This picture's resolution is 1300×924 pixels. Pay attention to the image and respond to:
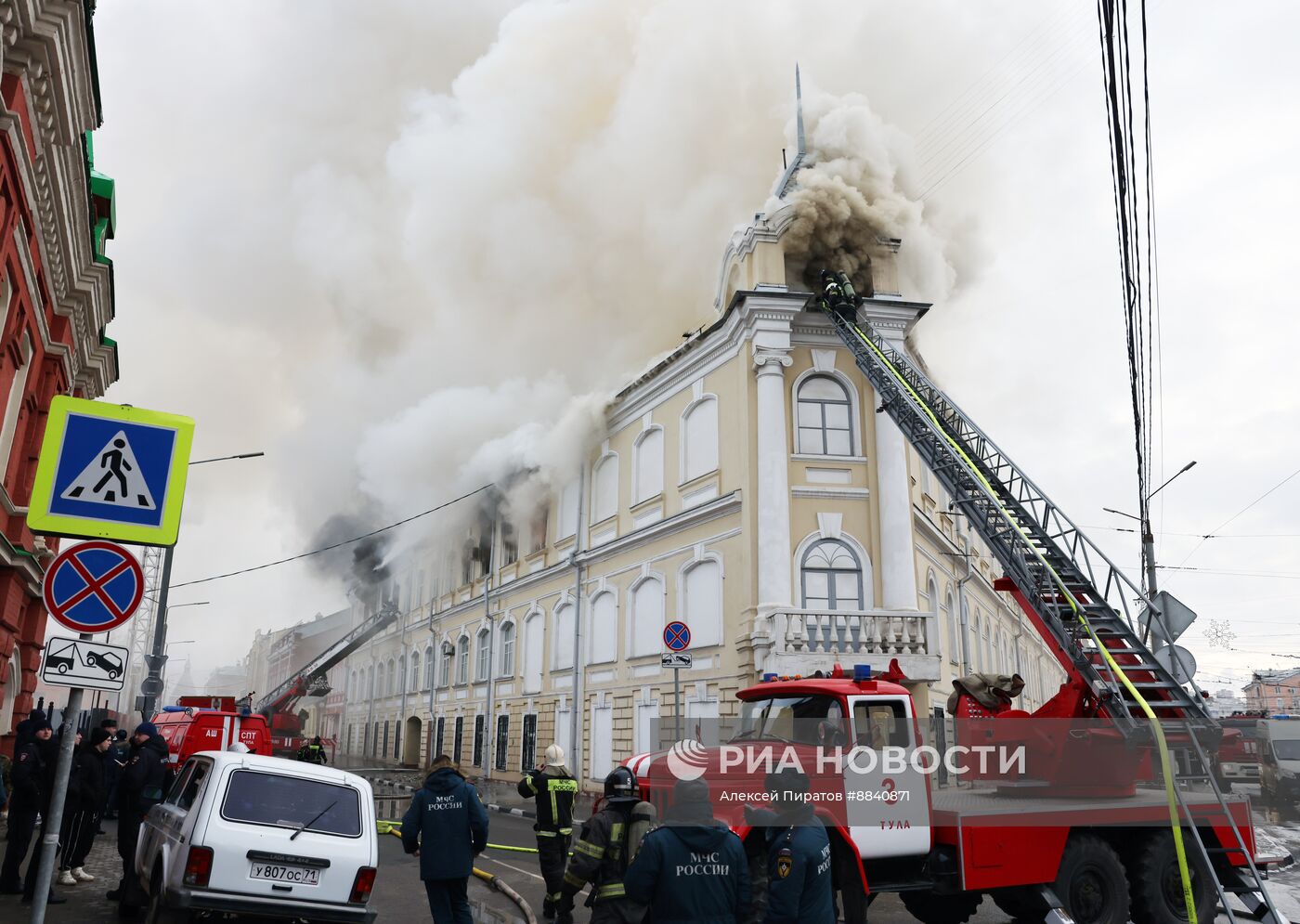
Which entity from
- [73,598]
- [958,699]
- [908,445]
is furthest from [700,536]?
[73,598]

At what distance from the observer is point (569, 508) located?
27703 mm

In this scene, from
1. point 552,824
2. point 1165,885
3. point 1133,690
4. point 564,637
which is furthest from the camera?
point 564,637

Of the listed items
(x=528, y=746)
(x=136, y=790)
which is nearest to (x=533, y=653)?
(x=528, y=746)

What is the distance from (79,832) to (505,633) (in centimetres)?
2158

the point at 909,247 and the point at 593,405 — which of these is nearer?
the point at 909,247

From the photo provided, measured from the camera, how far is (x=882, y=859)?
8039mm

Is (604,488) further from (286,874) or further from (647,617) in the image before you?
(286,874)

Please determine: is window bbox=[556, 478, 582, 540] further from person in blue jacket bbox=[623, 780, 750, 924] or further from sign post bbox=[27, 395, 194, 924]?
person in blue jacket bbox=[623, 780, 750, 924]

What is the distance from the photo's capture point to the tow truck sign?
5.82 metres

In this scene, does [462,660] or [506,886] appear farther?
[462,660]

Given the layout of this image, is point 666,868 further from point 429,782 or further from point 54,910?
point 54,910

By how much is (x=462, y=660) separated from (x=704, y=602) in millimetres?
16808

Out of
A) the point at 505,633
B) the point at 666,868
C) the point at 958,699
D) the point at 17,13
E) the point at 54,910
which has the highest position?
the point at 17,13

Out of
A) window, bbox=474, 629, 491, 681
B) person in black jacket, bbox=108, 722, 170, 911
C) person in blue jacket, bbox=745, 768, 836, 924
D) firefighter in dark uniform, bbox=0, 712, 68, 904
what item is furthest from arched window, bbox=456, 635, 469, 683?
person in blue jacket, bbox=745, 768, 836, 924
